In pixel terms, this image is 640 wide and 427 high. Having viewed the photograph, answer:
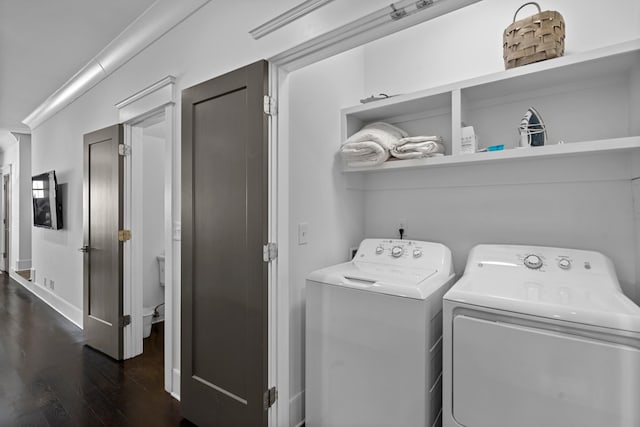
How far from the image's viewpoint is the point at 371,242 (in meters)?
2.18

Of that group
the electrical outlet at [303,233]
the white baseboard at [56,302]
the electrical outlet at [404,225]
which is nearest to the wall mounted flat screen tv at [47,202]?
the white baseboard at [56,302]

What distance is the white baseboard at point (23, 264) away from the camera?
586cm

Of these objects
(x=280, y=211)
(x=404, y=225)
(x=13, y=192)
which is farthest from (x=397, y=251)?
(x=13, y=192)

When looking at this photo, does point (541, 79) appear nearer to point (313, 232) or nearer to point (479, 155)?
point (479, 155)

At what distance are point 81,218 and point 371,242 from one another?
3.28 meters

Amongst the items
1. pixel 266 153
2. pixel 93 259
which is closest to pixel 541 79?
pixel 266 153

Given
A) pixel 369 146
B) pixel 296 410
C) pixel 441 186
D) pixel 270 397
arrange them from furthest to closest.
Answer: pixel 441 186 < pixel 369 146 < pixel 296 410 < pixel 270 397

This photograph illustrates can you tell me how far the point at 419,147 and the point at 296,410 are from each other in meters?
1.71

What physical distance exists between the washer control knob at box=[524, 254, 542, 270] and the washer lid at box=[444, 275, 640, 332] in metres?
0.09

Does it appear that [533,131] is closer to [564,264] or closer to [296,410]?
[564,264]

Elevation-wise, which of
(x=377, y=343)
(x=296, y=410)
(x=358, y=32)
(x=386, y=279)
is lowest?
(x=296, y=410)

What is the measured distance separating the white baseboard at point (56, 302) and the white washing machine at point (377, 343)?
321cm

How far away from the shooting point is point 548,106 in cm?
179

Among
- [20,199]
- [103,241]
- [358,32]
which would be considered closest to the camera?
[358,32]
